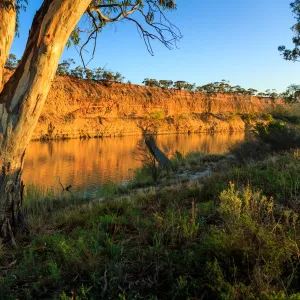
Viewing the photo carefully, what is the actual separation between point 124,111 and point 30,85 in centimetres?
4643

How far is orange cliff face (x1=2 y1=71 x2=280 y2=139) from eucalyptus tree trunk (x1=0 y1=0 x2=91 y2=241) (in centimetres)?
3240

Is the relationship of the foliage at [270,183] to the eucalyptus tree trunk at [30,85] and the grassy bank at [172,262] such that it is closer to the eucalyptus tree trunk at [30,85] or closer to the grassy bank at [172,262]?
the grassy bank at [172,262]

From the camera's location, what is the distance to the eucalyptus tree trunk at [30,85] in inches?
148

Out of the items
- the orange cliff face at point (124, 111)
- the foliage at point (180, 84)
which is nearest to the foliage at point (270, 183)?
the orange cliff face at point (124, 111)

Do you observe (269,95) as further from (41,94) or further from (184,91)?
(41,94)

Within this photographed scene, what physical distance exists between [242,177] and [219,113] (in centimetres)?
5980

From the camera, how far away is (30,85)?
3.76 m

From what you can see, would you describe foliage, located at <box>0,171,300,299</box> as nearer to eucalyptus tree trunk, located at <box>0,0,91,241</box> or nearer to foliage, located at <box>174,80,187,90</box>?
eucalyptus tree trunk, located at <box>0,0,91,241</box>

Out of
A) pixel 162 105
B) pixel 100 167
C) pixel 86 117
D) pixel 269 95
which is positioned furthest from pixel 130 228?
pixel 269 95

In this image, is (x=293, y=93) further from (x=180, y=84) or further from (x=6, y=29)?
(x=180, y=84)

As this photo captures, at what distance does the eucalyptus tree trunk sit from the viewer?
375 centimetres

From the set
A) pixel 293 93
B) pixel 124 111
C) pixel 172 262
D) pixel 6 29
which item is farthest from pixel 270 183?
pixel 124 111

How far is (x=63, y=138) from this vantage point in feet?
126

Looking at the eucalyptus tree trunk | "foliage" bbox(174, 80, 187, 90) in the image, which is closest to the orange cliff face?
"foliage" bbox(174, 80, 187, 90)
